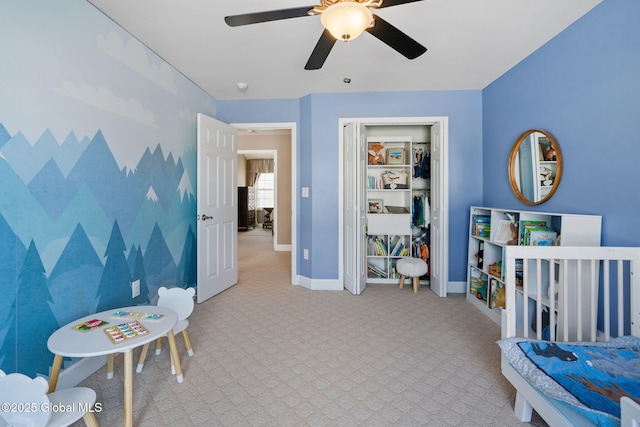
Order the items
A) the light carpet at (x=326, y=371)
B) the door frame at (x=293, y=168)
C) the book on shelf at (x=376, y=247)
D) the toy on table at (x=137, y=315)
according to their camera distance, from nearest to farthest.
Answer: the light carpet at (x=326, y=371)
the toy on table at (x=137, y=315)
the door frame at (x=293, y=168)
the book on shelf at (x=376, y=247)

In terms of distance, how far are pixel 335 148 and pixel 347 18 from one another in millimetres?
2244

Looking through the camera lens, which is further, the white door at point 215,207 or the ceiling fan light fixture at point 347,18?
the white door at point 215,207

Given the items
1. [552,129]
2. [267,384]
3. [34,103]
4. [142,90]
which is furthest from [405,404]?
[142,90]

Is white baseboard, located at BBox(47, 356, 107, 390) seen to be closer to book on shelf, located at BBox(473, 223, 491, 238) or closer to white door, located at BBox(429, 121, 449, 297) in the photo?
white door, located at BBox(429, 121, 449, 297)

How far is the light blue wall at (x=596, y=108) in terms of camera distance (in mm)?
1731

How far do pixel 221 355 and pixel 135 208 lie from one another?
1329 millimetres

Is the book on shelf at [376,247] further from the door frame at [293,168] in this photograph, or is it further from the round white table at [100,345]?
the round white table at [100,345]

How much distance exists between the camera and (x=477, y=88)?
333 centimetres

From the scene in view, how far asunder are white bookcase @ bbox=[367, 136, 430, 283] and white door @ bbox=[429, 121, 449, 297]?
0.87ft

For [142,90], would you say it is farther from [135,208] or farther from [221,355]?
[221,355]

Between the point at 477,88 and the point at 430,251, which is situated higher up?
the point at 477,88


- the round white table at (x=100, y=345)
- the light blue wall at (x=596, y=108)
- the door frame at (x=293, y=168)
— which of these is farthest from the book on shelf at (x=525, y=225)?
the round white table at (x=100, y=345)

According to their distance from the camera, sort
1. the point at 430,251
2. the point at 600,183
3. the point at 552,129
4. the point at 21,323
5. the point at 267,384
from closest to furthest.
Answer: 1. the point at 21,323
2. the point at 267,384
3. the point at 600,183
4. the point at 552,129
5. the point at 430,251

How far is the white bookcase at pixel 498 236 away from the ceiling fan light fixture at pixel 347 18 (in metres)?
1.85
